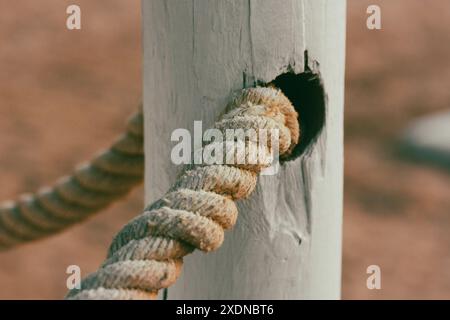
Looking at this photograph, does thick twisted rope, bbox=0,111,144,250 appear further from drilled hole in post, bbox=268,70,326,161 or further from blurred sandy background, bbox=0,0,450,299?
blurred sandy background, bbox=0,0,450,299

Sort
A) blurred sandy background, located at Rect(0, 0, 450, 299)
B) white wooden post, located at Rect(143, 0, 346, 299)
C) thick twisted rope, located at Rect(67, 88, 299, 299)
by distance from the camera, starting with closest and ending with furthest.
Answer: thick twisted rope, located at Rect(67, 88, 299, 299) < white wooden post, located at Rect(143, 0, 346, 299) < blurred sandy background, located at Rect(0, 0, 450, 299)

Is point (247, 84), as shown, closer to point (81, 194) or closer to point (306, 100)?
point (306, 100)

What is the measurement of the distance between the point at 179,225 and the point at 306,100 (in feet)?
1.00

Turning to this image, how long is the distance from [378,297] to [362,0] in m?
2.11

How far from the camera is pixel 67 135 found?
3822 mm

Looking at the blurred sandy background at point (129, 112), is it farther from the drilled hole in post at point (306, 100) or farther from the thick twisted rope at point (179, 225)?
the thick twisted rope at point (179, 225)

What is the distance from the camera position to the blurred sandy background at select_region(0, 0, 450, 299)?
3.15 metres

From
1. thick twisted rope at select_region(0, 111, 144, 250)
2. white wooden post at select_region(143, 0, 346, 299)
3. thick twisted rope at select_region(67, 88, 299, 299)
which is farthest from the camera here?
thick twisted rope at select_region(0, 111, 144, 250)

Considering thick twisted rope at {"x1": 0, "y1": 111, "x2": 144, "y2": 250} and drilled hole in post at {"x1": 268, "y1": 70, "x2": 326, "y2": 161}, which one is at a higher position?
drilled hole in post at {"x1": 268, "y1": 70, "x2": 326, "y2": 161}

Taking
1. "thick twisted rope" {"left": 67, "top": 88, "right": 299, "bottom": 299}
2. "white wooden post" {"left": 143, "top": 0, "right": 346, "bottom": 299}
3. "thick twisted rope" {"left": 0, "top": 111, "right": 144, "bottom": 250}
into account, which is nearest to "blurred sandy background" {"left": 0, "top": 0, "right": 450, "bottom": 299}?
"thick twisted rope" {"left": 0, "top": 111, "right": 144, "bottom": 250}

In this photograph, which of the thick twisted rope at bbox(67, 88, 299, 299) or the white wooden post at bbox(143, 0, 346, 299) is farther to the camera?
the white wooden post at bbox(143, 0, 346, 299)

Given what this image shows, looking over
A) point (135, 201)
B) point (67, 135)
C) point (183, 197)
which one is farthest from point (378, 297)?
point (183, 197)

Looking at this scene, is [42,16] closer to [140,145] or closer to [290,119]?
[140,145]

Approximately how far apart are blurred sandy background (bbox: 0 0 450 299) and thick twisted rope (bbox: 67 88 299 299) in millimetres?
2053
